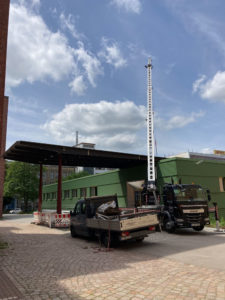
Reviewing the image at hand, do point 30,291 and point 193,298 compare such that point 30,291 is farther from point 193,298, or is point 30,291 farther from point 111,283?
point 193,298

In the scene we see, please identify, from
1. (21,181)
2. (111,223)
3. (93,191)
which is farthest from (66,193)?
(111,223)

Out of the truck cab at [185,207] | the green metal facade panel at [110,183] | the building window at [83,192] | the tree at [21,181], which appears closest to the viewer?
the truck cab at [185,207]

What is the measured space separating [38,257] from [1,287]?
3286mm

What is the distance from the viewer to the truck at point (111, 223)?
9.91 m

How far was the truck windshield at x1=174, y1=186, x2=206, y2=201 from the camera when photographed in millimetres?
13727

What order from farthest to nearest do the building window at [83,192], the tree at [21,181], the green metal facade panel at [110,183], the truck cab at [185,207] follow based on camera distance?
1. the tree at [21,181]
2. the building window at [83,192]
3. the green metal facade panel at [110,183]
4. the truck cab at [185,207]

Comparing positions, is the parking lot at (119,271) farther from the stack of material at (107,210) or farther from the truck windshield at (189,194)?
the truck windshield at (189,194)

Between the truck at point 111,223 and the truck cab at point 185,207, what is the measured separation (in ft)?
7.50

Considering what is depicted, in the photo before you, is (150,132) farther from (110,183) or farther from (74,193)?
(74,193)

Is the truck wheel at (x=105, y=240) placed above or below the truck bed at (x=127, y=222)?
below

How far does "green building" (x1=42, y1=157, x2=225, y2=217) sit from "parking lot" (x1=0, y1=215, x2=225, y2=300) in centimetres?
939

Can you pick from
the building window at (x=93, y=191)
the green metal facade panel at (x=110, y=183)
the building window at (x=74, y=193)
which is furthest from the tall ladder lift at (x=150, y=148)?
the building window at (x=74, y=193)

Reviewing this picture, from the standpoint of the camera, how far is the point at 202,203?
13.5m

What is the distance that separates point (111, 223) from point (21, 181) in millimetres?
42259
